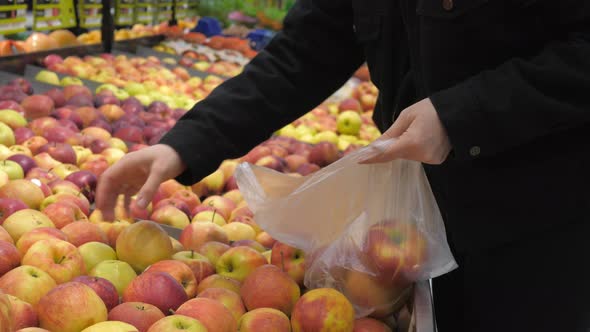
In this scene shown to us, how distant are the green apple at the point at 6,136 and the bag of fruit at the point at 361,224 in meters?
1.41

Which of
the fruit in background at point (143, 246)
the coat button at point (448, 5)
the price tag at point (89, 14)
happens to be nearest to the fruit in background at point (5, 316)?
the fruit in background at point (143, 246)

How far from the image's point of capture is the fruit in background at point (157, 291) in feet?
4.96

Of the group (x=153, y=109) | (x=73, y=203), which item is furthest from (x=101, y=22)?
(x=73, y=203)

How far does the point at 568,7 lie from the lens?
4.12 ft

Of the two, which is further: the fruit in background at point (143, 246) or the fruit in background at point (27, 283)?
the fruit in background at point (143, 246)

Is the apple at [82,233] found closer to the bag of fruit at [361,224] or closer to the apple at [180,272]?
the apple at [180,272]

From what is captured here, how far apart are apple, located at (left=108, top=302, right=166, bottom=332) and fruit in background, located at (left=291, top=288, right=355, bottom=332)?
0.99ft

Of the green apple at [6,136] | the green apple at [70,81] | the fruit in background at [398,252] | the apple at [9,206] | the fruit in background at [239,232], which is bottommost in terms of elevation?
the green apple at [70,81]

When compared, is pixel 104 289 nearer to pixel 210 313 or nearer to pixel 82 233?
pixel 210 313

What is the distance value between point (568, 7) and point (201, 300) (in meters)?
0.95

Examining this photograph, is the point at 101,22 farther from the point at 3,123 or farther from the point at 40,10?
the point at 3,123

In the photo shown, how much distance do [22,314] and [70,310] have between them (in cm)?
10

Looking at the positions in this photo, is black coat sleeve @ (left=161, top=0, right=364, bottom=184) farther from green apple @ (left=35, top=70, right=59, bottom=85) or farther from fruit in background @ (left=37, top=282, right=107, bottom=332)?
green apple @ (left=35, top=70, right=59, bottom=85)

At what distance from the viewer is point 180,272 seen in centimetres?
164
